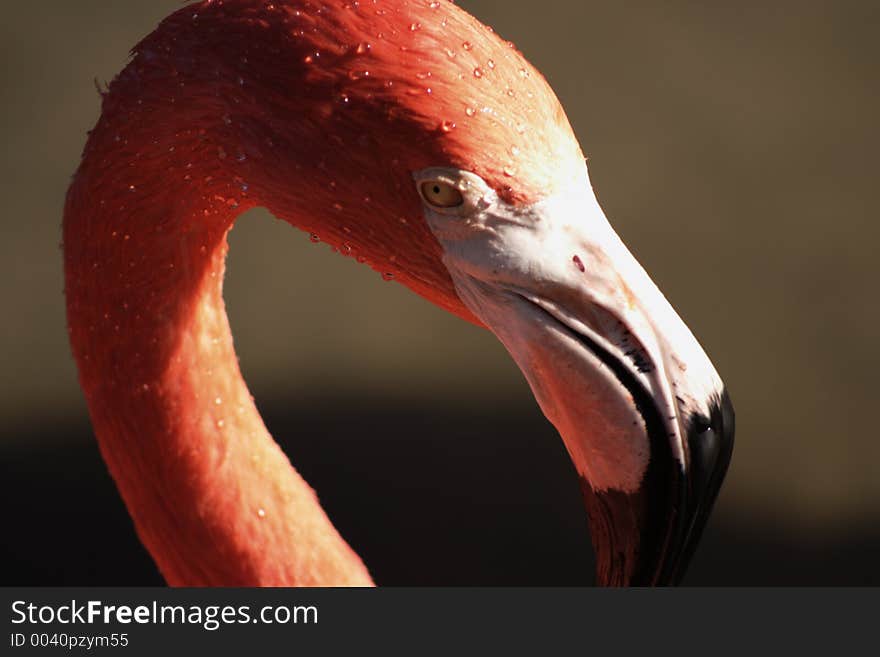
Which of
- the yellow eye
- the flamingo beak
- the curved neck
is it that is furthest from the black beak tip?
the curved neck

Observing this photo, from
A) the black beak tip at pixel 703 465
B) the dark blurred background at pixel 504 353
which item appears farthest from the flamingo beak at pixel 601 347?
the dark blurred background at pixel 504 353

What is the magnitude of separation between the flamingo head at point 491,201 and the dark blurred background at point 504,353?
1335 mm

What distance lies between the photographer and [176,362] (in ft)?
3.65

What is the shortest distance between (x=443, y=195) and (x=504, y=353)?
65.9 inches

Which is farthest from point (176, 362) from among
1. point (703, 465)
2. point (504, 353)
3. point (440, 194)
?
point (504, 353)

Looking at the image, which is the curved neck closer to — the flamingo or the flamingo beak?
the flamingo

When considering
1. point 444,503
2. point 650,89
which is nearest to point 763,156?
point 650,89

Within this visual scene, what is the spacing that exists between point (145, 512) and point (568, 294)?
0.64 metres

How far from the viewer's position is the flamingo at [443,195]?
83 centimetres

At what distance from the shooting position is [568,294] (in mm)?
849

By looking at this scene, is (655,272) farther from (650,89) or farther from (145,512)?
(145,512)

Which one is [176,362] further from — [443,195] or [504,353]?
[504,353]

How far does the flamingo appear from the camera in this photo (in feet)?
2.71

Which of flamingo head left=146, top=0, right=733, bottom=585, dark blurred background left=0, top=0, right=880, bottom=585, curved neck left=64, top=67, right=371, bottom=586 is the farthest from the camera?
dark blurred background left=0, top=0, right=880, bottom=585
